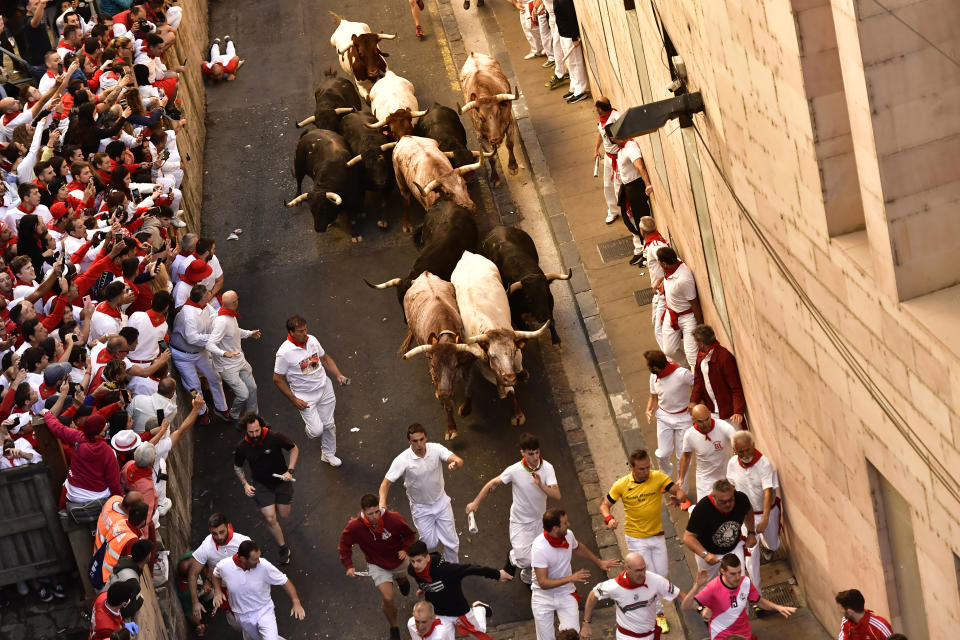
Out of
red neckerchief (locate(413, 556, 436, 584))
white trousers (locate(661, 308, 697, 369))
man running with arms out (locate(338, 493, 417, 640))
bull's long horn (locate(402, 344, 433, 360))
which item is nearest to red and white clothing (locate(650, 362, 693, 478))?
white trousers (locate(661, 308, 697, 369))

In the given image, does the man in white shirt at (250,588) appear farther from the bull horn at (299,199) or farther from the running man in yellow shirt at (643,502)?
the bull horn at (299,199)

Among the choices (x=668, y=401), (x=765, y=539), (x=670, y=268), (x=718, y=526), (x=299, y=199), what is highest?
(x=299, y=199)

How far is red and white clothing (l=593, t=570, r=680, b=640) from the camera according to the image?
12.6m

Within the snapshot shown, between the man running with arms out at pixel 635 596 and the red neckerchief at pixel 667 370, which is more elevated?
the red neckerchief at pixel 667 370

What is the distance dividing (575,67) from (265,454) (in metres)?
11.4

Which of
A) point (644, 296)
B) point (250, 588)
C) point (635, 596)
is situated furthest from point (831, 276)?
point (644, 296)

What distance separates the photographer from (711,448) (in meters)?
14.1

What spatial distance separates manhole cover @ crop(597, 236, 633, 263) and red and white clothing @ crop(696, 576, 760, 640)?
8.14 metres

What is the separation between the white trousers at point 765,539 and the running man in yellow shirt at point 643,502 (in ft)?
2.66

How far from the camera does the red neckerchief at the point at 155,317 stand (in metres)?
16.5

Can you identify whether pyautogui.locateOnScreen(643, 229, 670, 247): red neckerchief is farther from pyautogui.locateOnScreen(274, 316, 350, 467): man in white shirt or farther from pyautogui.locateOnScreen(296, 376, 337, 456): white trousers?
pyautogui.locateOnScreen(296, 376, 337, 456): white trousers

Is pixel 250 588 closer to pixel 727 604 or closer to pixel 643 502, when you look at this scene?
pixel 643 502

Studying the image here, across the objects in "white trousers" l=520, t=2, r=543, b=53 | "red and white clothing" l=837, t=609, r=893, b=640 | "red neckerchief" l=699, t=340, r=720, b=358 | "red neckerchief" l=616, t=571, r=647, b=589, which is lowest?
"red and white clothing" l=837, t=609, r=893, b=640

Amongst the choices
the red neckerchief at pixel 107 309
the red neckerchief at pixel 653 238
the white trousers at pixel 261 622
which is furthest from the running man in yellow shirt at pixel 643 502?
the red neckerchief at pixel 107 309
